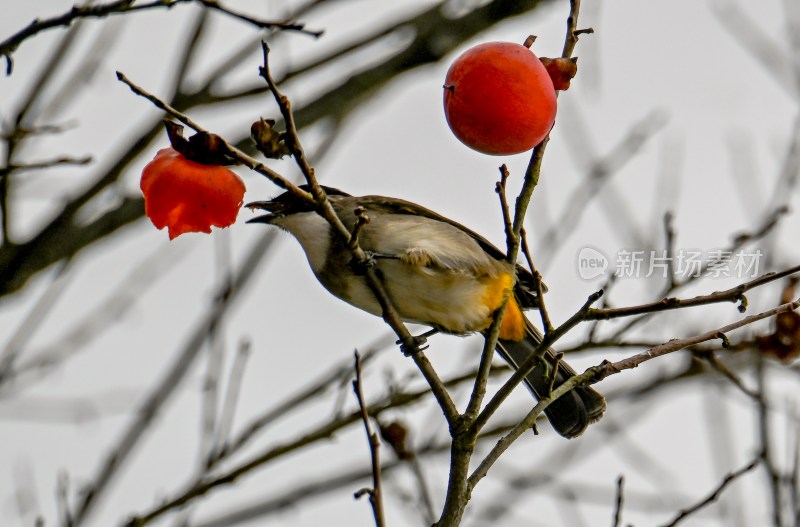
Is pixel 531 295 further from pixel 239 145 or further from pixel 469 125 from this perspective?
pixel 469 125

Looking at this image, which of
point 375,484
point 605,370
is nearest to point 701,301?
point 605,370

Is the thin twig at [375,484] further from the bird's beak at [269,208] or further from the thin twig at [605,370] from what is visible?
the bird's beak at [269,208]

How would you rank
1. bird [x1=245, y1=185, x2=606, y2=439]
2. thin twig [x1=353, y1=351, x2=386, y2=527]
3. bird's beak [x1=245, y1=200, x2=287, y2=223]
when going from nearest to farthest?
thin twig [x1=353, y1=351, x2=386, y2=527] → bird's beak [x1=245, y1=200, x2=287, y2=223] → bird [x1=245, y1=185, x2=606, y2=439]

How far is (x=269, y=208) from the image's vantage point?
3.70 meters

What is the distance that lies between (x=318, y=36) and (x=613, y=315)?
43.8 inches

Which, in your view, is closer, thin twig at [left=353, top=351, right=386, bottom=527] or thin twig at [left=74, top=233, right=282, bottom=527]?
thin twig at [left=353, top=351, right=386, bottom=527]

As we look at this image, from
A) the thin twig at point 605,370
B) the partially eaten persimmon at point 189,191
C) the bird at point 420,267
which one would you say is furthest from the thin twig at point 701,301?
the bird at point 420,267

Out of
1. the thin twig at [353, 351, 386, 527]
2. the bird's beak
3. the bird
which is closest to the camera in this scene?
the thin twig at [353, 351, 386, 527]

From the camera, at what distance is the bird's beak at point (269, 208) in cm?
352

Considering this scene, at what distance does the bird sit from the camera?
379 centimetres

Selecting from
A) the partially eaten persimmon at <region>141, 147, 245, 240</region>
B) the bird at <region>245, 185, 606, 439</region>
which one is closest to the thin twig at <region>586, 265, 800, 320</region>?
the partially eaten persimmon at <region>141, 147, 245, 240</region>

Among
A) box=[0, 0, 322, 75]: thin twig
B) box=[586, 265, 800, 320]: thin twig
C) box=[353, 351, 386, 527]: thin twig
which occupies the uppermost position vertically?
box=[0, 0, 322, 75]: thin twig

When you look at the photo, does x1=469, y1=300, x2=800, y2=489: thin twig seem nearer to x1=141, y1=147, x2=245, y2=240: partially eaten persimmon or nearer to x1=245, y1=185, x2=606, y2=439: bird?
x1=141, y1=147, x2=245, y2=240: partially eaten persimmon

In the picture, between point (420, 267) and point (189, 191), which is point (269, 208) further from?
point (189, 191)
